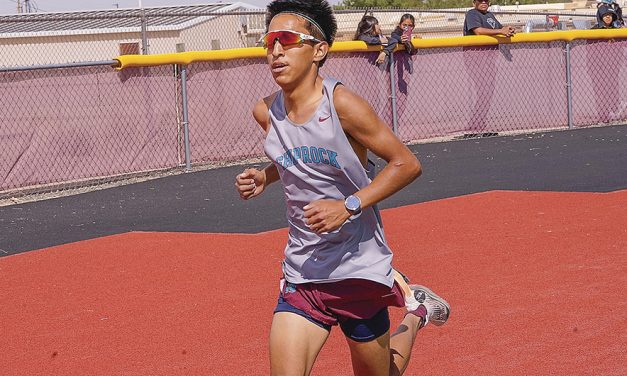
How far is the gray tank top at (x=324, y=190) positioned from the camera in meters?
4.29

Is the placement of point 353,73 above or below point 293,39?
below

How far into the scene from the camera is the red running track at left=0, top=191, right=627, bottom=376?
6254mm

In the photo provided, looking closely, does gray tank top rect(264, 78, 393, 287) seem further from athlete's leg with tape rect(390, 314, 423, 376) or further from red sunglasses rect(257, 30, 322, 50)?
athlete's leg with tape rect(390, 314, 423, 376)

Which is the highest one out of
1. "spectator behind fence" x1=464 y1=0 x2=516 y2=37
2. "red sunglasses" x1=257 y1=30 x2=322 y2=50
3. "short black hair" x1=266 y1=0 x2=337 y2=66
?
"short black hair" x1=266 y1=0 x2=337 y2=66

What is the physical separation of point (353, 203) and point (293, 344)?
603 mm

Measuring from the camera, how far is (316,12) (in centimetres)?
453

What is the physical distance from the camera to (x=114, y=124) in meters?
14.2

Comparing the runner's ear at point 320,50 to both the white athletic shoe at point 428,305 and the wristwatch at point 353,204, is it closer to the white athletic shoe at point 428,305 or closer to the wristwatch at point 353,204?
the wristwatch at point 353,204

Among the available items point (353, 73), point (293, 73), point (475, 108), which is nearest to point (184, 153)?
point (353, 73)

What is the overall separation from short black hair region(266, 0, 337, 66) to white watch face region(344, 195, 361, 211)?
0.65 meters

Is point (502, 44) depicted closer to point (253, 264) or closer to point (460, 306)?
point (253, 264)

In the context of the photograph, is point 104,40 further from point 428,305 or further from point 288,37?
point 288,37

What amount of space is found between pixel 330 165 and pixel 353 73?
12.3 meters

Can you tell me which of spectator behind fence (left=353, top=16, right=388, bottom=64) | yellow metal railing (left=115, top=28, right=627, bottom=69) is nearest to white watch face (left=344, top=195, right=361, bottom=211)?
yellow metal railing (left=115, top=28, right=627, bottom=69)
